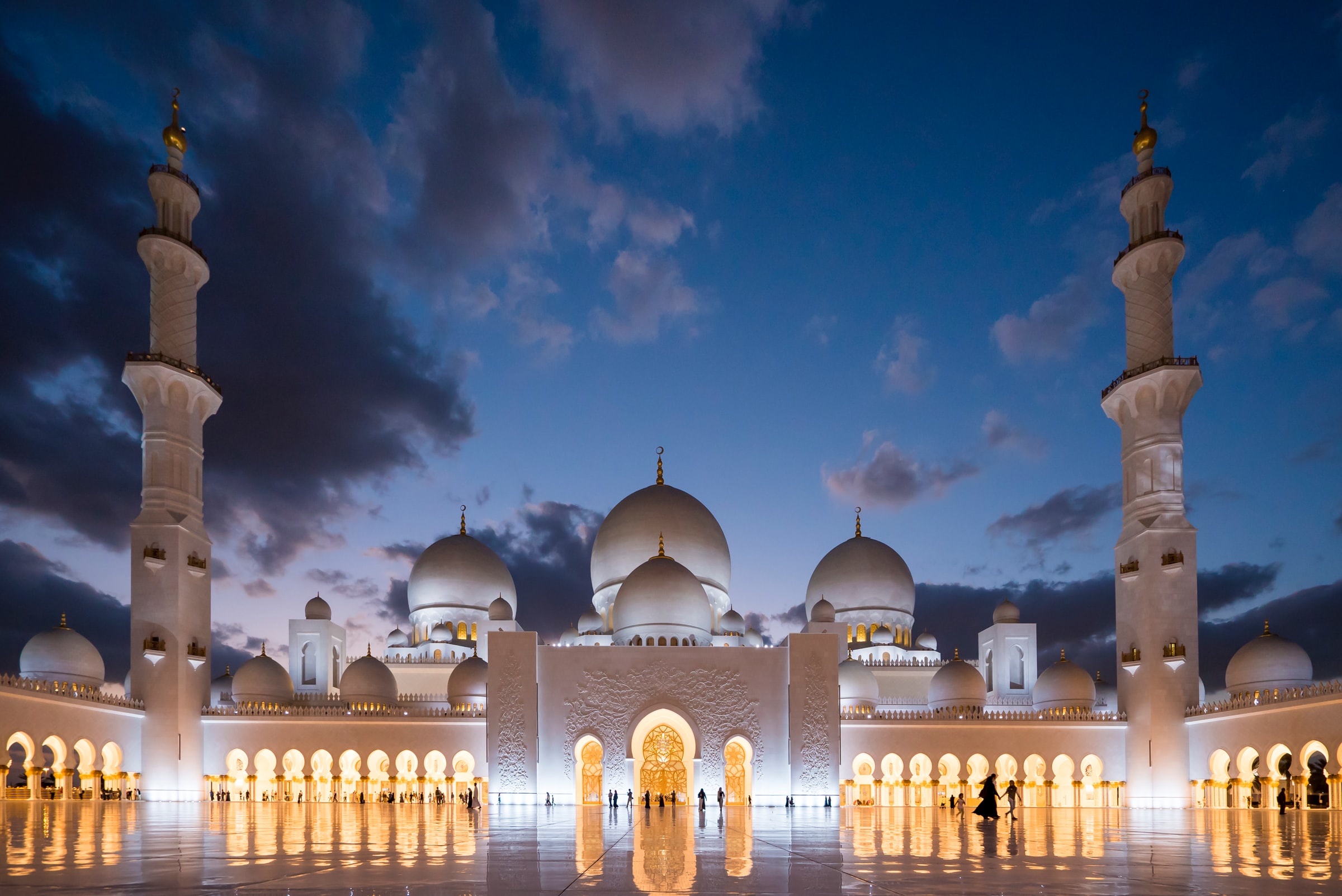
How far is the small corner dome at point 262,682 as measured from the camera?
2872cm

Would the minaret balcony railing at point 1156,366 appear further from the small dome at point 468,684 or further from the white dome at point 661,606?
the small dome at point 468,684

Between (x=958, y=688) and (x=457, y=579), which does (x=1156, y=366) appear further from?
(x=457, y=579)

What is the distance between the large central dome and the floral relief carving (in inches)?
183

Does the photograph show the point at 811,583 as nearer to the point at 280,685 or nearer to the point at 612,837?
the point at 280,685

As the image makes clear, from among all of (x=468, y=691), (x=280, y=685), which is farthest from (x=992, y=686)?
(x=280, y=685)

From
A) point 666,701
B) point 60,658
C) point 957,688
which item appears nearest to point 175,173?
point 60,658

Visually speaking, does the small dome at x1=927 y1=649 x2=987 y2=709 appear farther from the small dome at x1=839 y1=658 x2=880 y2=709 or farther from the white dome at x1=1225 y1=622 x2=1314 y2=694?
the white dome at x1=1225 y1=622 x2=1314 y2=694

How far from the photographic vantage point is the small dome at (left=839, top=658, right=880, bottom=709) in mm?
28234

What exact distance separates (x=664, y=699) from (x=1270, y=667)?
1431cm

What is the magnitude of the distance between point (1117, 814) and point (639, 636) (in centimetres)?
1149

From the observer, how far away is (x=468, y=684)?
2827 cm

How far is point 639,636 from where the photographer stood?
85.7 ft

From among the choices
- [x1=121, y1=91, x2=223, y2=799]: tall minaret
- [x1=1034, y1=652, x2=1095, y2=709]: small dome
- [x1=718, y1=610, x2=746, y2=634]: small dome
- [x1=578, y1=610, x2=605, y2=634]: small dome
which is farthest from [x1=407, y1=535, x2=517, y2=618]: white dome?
[x1=1034, y1=652, x2=1095, y2=709]: small dome

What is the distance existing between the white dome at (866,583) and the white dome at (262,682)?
16141 millimetres
